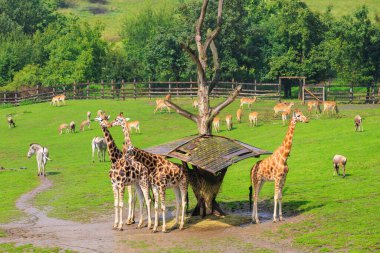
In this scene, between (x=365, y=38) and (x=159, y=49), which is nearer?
(x=365, y=38)

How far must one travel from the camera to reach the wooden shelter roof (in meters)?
25.4

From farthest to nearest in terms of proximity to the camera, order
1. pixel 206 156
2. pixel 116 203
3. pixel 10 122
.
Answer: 1. pixel 10 122
2. pixel 206 156
3. pixel 116 203

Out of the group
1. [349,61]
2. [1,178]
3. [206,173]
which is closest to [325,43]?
[349,61]

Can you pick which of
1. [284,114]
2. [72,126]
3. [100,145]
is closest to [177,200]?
[100,145]

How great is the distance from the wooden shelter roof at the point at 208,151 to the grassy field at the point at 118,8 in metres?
95.3

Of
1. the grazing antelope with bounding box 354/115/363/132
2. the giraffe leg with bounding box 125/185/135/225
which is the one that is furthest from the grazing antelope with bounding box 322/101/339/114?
the giraffe leg with bounding box 125/185/135/225

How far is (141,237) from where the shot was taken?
2447 cm

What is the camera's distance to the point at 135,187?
2644 centimetres

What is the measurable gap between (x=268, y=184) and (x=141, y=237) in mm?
10812

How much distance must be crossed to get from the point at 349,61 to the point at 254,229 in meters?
52.7

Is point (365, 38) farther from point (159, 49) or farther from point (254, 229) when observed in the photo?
point (254, 229)

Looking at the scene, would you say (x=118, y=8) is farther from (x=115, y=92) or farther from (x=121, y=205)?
(x=121, y=205)

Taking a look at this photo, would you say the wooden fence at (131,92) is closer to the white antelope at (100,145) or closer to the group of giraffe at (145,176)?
the white antelope at (100,145)

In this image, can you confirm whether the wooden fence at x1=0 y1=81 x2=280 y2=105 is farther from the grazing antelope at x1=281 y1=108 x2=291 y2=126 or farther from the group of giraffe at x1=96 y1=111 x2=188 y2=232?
the group of giraffe at x1=96 y1=111 x2=188 y2=232
